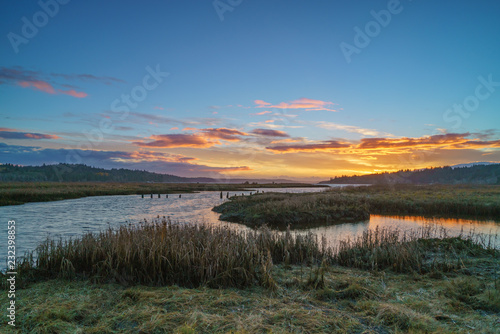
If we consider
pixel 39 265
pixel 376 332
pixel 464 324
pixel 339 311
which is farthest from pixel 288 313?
pixel 39 265

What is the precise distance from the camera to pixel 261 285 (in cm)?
734

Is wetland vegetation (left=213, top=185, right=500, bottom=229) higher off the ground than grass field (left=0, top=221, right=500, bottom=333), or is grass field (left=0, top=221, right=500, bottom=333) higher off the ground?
grass field (left=0, top=221, right=500, bottom=333)

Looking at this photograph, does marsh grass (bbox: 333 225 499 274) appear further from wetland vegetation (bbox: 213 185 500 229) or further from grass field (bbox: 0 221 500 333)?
wetland vegetation (bbox: 213 185 500 229)

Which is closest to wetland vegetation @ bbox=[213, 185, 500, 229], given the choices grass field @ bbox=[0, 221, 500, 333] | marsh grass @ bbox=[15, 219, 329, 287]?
grass field @ bbox=[0, 221, 500, 333]

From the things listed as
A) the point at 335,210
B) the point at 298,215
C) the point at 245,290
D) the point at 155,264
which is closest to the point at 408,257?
the point at 245,290

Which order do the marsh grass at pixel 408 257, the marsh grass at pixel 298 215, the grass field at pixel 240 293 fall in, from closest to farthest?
1. the grass field at pixel 240 293
2. the marsh grass at pixel 408 257
3. the marsh grass at pixel 298 215

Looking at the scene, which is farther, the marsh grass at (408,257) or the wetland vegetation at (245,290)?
the marsh grass at (408,257)

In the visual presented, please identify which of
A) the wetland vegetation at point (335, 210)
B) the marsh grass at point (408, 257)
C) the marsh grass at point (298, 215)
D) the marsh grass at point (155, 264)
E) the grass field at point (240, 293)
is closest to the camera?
the grass field at point (240, 293)

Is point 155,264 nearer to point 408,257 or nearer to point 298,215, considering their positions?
point 408,257

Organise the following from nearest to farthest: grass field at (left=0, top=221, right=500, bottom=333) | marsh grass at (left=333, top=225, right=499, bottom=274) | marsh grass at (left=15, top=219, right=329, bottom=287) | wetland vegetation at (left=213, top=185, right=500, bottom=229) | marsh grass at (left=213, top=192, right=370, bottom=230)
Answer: grass field at (left=0, top=221, right=500, bottom=333) < marsh grass at (left=15, top=219, right=329, bottom=287) < marsh grass at (left=333, top=225, right=499, bottom=274) < marsh grass at (left=213, top=192, right=370, bottom=230) < wetland vegetation at (left=213, top=185, right=500, bottom=229)

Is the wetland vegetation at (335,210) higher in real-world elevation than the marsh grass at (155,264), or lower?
lower

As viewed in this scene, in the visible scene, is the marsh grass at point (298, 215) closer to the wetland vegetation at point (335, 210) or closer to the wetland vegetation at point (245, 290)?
the wetland vegetation at point (335, 210)

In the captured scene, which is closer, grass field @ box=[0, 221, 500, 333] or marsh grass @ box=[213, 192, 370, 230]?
grass field @ box=[0, 221, 500, 333]

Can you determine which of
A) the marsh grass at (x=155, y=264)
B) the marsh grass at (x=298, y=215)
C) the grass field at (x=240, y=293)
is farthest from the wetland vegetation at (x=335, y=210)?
the marsh grass at (x=155, y=264)
